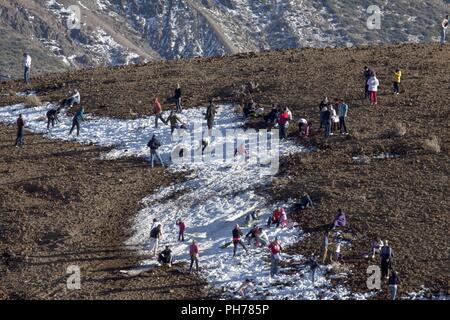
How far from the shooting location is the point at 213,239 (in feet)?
113

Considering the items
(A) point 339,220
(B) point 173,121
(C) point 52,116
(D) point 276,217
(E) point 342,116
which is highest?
(E) point 342,116

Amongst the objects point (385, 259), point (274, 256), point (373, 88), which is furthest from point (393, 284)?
point (373, 88)

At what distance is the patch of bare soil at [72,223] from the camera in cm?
3144

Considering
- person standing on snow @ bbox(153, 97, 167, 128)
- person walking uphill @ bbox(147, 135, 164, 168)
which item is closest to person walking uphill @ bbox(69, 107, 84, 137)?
person standing on snow @ bbox(153, 97, 167, 128)

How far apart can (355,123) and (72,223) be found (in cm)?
1356

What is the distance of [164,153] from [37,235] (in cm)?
864

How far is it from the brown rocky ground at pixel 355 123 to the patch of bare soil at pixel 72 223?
24.6 inches

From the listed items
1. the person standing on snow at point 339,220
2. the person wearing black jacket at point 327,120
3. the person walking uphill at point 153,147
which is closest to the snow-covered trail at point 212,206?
the person walking uphill at point 153,147

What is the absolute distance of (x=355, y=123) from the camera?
42031 mm

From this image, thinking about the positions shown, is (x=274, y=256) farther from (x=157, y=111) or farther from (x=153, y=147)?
(x=157, y=111)

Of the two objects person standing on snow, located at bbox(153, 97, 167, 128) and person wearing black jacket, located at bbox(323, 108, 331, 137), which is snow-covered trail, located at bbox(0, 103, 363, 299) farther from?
person wearing black jacket, located at bbox(323, 108, 331, 137)

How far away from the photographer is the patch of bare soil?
103 feet

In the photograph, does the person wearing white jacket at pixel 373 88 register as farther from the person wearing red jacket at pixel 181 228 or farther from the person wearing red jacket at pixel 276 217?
the person wearing red jacket at pixel 181 228
